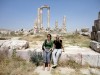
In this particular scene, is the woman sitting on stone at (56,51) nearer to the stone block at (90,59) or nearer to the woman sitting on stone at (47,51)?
the woman sitting on stone at (47,51)

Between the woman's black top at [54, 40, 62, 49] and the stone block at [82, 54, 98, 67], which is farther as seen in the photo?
the woman's black top at [54, 40, 62, 49]

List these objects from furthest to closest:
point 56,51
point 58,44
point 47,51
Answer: point 58,44 < point 56,51 < point 47,51

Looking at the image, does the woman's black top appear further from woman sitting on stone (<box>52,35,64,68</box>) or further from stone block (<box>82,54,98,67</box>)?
stone block (<box>82,54,98,67</box>)

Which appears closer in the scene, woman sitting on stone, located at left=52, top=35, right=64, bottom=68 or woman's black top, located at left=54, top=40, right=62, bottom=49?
woman sitting on stone, located at left=52, top=35, right=64, bottom=68

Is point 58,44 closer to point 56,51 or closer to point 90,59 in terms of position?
point 56,51

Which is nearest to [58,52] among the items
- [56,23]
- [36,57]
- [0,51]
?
[36,57]

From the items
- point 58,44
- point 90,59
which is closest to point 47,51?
point 58,44

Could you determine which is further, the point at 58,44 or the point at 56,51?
the point at 58,44

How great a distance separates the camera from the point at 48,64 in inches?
260

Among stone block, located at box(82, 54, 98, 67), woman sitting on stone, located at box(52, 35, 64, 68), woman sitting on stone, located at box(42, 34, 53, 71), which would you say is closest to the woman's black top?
woman sitting on stone, located at box(52, 35, 64, 68)

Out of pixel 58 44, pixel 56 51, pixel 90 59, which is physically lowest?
pixel 90 59

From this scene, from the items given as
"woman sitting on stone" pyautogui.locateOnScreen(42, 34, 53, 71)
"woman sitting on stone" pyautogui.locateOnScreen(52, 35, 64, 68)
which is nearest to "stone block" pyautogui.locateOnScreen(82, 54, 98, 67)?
"woman sitting on stone" pyautogui.locateOnScreen(52, 35, 64, 68)

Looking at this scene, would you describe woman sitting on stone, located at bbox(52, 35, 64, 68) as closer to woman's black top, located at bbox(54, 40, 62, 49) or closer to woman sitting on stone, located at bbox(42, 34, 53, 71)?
woman's black top, located at bbox(54, 40, 62, 49)

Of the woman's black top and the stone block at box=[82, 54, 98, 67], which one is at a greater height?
the woman's black top
